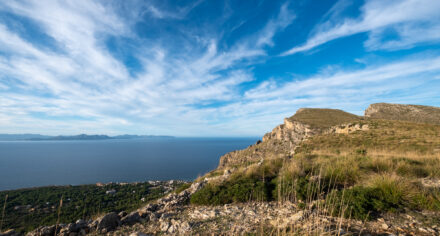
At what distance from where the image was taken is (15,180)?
62875mm

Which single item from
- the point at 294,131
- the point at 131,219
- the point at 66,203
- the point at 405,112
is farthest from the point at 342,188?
the point at 405,112

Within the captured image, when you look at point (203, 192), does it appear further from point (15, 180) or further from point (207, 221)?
point (15, 180)

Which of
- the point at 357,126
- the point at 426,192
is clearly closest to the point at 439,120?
the point at 357,126

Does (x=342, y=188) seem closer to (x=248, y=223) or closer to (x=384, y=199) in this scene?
(x=384, y=199)

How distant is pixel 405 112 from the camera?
47781mm

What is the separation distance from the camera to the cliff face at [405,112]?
40.5 metres

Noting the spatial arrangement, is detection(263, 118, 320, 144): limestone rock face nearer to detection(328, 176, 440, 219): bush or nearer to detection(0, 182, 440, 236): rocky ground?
detection(328, 176, 440, 219): bush

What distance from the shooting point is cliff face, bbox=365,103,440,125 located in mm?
40475

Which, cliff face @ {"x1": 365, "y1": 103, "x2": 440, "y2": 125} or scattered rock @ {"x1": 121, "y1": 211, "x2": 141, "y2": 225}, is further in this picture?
cliff face @ {"x1": 365, "y1": 103, "x2": 440, "y2": 125}

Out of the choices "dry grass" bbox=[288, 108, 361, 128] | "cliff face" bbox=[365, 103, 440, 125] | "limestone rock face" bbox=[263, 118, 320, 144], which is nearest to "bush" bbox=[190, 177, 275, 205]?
"limestone rock face" bbox=[263, 118, 320, 144]

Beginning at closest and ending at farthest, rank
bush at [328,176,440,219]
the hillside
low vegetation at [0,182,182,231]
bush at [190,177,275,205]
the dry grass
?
1. the hillside
2. bush at [328,176,440,219]
3. bush at [190,177,275,205]
4. low vegetation at [0,182,182,231]
5. the dry grass

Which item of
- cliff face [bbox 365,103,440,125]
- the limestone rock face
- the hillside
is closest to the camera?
the hillside

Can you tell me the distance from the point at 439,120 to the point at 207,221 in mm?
58242

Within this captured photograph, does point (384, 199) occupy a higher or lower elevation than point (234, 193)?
higher
